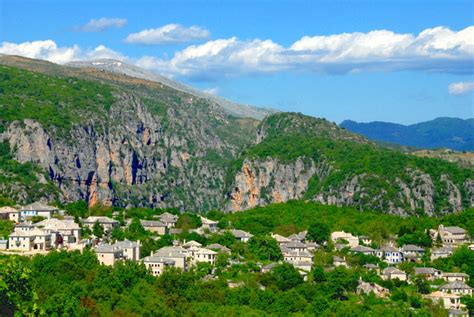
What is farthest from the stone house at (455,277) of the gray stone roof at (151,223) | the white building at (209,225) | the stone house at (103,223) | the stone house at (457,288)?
the stone house at (103,223)

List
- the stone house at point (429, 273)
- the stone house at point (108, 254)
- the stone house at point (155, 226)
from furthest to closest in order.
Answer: the stone house at point (155, 226), the stone house at point (429, 273), the stone house at point (108, 254)

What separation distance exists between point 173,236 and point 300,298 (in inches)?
1111

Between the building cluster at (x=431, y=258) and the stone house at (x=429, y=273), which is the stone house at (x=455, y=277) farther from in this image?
the stone house at (x=429, y=273)

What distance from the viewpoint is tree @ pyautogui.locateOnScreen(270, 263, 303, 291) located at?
9388cm

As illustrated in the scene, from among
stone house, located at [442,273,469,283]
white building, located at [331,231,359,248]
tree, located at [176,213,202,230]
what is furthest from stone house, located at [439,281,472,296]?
tree, located at [176,213,202,230]

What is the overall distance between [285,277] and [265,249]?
12.8 m

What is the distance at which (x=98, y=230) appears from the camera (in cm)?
10944

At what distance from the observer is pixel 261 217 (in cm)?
13600

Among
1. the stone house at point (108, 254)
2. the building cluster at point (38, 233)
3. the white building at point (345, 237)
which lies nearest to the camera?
the stone house at point (108, 254)

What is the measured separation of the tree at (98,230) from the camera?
10842 centimetres

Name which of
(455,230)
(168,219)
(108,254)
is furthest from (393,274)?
(168,219)

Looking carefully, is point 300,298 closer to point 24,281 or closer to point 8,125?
point 24,281

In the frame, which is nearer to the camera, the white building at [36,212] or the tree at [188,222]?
the white building at [36,212]

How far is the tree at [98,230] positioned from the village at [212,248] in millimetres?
156
